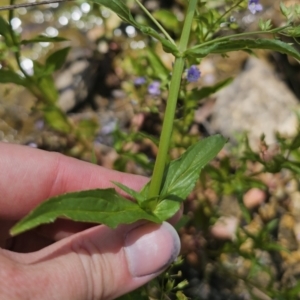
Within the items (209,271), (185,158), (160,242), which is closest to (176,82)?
(185,158)

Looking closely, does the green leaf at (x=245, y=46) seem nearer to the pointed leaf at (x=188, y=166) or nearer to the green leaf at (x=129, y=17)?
the green leaf at (x=129, y=17)

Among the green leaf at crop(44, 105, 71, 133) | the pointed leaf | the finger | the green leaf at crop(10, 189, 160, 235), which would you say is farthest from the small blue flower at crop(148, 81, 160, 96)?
the green leaf at crop(10, 189, 160, 235)

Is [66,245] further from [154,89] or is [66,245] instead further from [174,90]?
[154,89]

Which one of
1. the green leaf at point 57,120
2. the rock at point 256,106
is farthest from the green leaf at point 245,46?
the rock at point 256,106

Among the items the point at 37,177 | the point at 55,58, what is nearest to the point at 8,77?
the point at 55,58

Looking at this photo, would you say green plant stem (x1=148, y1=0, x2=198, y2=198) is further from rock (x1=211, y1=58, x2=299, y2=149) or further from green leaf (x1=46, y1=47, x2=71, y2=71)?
rock (x1=211, y1=58, x2=299, y2=149)

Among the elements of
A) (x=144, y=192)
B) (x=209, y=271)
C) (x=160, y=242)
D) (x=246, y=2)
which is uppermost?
(x=246, y=2)

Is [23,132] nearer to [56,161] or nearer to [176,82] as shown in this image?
[56,161]
